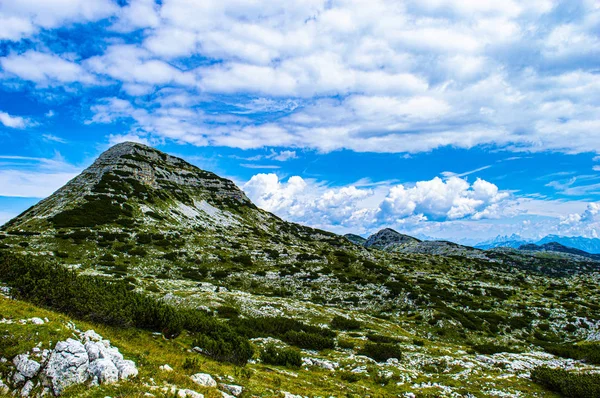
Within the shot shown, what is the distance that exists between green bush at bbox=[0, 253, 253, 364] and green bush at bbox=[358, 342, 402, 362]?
916 cm

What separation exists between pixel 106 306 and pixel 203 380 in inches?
312

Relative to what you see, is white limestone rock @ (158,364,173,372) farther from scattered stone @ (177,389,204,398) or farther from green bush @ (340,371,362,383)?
green bush @ (340,371,362,383)

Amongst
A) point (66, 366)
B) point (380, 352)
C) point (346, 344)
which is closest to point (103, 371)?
point (66, 366)

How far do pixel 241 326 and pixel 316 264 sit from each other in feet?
105

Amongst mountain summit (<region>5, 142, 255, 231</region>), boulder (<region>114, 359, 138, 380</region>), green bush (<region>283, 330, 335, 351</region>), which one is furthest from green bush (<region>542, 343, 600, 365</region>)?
mountain summit (<region>5, 142, 255, 231</region>)

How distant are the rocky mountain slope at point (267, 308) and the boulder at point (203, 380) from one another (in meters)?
0.42

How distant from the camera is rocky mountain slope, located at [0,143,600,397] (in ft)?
49.8

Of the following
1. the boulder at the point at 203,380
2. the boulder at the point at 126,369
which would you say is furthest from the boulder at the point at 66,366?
the boulder at the point at 203,380

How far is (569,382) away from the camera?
685 inches

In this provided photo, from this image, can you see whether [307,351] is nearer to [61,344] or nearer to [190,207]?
[61,344]

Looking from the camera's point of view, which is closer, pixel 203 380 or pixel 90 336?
pixel 203 380

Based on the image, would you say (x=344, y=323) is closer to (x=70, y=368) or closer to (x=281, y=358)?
(x=281, y=358)

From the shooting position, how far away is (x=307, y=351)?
21906 millimetres

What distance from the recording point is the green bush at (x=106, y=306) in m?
14.9
